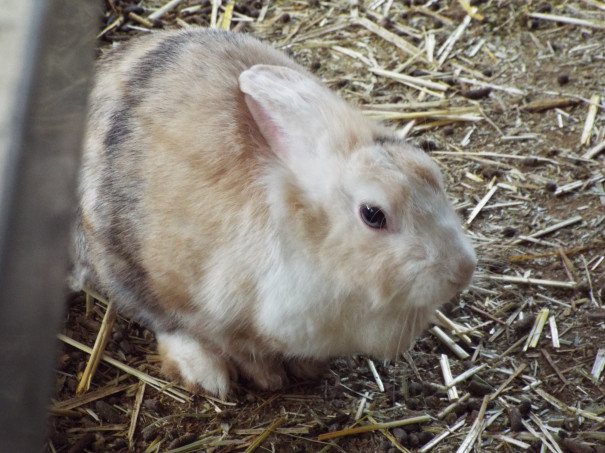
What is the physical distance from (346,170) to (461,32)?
2.91 metres

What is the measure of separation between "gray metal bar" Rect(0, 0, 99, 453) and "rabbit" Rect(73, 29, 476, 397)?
1.79 metres

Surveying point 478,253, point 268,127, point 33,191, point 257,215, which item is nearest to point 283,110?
point 268,127

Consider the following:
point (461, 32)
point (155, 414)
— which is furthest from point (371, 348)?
point (461, 32)

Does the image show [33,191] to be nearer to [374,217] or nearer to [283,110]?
[374,217]

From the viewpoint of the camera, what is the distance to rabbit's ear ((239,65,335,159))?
276cm

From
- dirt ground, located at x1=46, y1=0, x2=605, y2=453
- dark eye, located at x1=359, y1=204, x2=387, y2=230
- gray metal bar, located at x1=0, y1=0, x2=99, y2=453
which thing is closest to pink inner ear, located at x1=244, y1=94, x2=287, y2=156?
dark eye, located at x1=359, y1=204, x2=387, y2=230

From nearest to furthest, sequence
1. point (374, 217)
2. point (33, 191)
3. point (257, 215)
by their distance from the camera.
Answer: point (33, 191), point (374, 217), point (257, 215)

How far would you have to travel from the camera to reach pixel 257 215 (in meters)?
2.73

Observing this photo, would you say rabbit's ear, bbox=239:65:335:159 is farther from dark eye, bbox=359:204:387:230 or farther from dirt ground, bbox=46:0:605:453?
dirt ground, bbox=46:0:605:453

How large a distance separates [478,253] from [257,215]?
1.49m

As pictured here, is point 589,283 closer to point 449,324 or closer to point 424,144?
point 449,324

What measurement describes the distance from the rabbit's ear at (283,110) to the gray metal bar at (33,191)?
190 cm

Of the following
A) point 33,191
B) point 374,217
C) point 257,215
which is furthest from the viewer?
point 257,215

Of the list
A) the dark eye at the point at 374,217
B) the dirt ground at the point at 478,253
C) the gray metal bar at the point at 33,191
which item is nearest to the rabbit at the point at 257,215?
the dark eye at the point at 374,217
